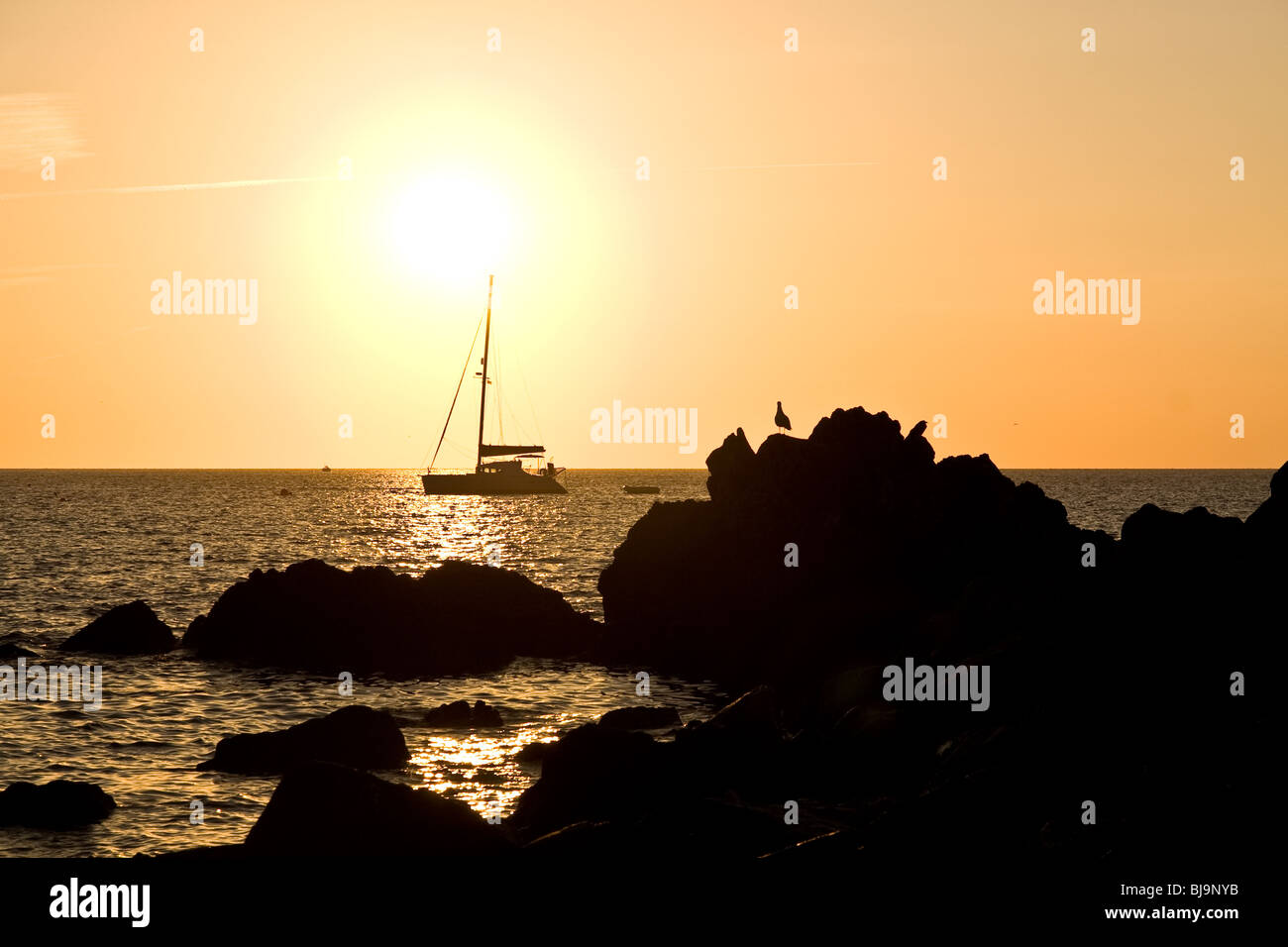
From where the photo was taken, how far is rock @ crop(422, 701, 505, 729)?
3192 centimetres

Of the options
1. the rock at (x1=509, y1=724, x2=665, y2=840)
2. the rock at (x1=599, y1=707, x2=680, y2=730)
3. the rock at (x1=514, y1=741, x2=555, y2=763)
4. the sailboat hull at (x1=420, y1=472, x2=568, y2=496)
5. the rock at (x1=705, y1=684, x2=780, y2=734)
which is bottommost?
the rock at (x1=514, y1=741, x2=555, y2=763)

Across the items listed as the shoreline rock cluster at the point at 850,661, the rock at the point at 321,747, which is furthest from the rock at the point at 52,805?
the shoreline rock cluster at the point at 850,661

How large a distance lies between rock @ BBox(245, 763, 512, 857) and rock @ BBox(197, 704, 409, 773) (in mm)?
9889

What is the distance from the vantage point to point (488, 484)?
162m

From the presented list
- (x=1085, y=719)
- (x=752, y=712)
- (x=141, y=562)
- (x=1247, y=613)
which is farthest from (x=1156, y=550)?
(x=141, y=562)

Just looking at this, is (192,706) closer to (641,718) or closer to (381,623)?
(381,623)

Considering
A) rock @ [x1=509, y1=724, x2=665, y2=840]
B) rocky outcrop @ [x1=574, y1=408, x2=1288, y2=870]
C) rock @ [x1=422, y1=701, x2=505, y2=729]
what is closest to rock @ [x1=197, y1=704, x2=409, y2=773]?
rock @ [x1=422, y1=701, x2=505, y2=729]

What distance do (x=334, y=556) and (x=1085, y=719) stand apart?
78.1 meters

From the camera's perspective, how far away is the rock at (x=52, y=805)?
21.6 metres

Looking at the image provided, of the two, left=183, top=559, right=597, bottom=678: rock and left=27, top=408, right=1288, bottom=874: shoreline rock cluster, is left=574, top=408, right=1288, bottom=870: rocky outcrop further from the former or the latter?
left=183, top=559, right=597, bottom=678: rock

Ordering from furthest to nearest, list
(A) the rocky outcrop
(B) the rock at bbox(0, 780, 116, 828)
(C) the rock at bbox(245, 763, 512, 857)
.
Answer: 1. (B) the rock at bbox(0, 780, 116, 828)
2. (A) the rocky outcrop
3. (C) the rock at bbox(245, 763, 512, 857)

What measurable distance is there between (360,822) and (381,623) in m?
27.7

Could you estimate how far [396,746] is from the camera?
27.0 meters
